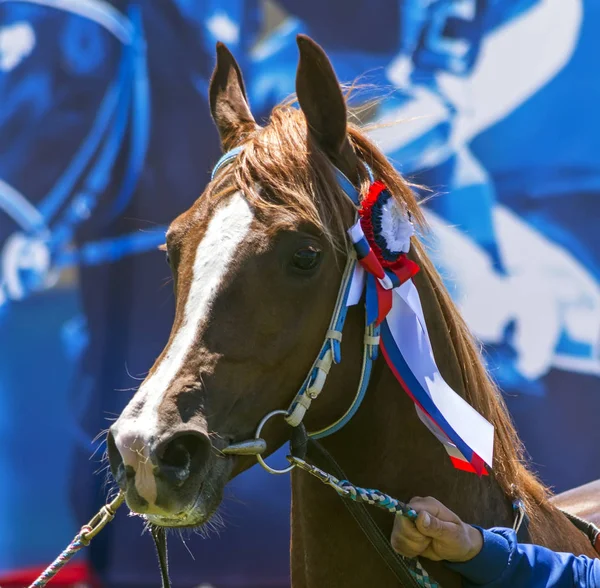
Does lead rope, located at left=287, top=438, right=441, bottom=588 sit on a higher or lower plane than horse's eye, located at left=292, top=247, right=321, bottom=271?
lower

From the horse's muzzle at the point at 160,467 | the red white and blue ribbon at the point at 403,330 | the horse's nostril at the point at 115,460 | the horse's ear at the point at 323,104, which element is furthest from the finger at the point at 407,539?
the horse's ear at the point at 323,104

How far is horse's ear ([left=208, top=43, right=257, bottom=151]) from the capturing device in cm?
185

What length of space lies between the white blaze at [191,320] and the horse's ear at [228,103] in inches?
13.7

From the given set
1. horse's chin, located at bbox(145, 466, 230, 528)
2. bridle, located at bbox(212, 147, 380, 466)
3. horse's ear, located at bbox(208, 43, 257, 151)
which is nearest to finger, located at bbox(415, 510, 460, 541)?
bridle, located at bbox(212, 147, 380, 466)

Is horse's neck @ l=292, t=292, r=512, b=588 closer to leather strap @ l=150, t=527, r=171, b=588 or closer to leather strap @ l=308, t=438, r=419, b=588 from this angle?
leather strap @ l=308, t=438, r=419, b=588

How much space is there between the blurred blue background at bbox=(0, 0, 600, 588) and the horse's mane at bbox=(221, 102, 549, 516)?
6.63 feet

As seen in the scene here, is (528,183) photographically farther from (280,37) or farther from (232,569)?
(232,569)

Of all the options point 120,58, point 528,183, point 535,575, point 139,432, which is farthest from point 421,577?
point 120,58

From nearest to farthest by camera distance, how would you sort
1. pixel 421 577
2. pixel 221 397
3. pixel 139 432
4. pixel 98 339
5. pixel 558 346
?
1. pixel 139 432
2. pixel 221 397
3. pixel 421 577
4. pixel 558 346
5. pixel 98 339

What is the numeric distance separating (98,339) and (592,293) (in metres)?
2.69

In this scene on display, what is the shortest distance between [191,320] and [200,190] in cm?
296

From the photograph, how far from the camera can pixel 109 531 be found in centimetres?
412

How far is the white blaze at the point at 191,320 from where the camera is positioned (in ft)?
4.17

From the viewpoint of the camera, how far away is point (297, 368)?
150cm
